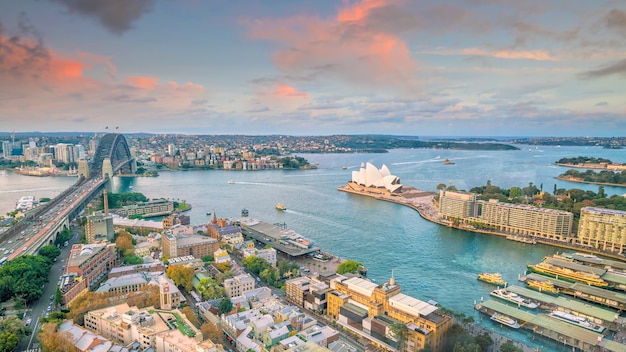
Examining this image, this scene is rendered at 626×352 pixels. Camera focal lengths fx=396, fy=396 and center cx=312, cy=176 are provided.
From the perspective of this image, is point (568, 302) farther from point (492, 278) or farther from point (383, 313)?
point (383, 313)

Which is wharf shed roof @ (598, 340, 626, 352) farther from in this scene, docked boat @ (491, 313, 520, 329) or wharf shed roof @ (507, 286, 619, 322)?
docked boat @ (491, 313, 520, 329)

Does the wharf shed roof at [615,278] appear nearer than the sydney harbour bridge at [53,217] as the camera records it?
Yes

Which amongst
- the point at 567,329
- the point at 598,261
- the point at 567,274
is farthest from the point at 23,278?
the point at 598,261

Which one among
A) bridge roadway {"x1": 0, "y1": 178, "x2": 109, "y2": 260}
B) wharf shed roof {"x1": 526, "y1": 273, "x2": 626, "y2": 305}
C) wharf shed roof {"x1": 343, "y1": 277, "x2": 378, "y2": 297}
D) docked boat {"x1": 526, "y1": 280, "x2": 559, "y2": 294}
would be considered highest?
wharf shed roof {"x1": 343, "y1": 277, "x2": 378, "y2": 297}

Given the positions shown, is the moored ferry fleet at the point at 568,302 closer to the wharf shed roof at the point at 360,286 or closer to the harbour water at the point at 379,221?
the harbour water at the point at 379,221

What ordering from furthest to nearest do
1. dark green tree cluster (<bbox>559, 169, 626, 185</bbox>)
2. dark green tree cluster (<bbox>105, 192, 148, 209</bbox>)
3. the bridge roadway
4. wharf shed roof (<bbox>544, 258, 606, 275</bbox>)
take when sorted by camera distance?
dark green tree cluster (<bbox>559, 169, 626, 185</bbox>), dark green tree cluster (<bbox>105, 192, 148, 209</bbox>), the bridge roadway, wharf shed roof (<bbox>544, 258, 606, 275</bbox>)

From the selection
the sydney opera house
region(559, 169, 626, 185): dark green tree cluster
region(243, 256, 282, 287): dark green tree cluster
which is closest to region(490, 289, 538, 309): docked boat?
region(243, 256, 282, 287): dark green tree cluster

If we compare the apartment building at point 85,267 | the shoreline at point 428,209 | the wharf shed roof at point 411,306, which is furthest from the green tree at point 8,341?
the shoreline at point 428,209
